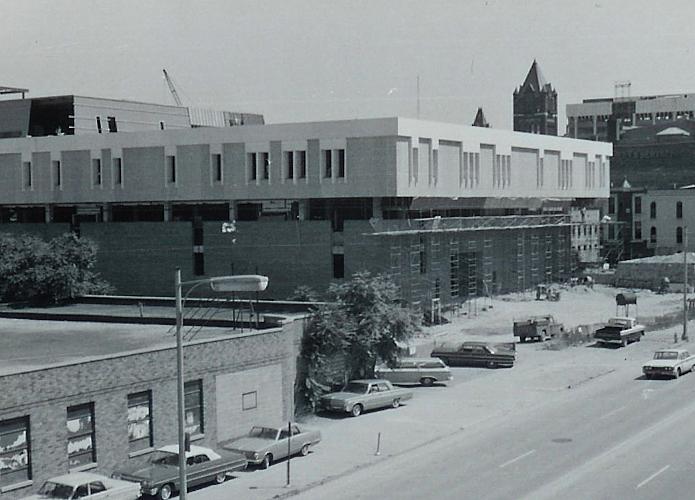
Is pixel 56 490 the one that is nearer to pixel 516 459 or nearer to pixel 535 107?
pixel 516 459

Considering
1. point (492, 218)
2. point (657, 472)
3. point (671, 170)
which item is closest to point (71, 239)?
point (492, 218)

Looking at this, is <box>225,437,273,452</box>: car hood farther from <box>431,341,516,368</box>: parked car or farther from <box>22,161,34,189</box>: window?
<box>22,161,34,189</box>: window

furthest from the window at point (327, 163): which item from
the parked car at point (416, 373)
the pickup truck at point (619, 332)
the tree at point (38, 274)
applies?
the parked car at point (416, 373)

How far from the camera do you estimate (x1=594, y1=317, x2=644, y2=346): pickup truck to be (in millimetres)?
62594

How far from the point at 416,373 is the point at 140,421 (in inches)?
761

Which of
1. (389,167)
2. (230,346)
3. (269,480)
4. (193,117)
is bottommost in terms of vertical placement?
(269,480)

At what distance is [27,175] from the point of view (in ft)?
278

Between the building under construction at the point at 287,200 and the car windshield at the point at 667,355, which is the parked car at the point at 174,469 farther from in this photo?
the building under construction at the point at 287,200

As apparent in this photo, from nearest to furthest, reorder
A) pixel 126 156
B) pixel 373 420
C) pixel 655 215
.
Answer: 1. pixel 373 420
2. pixel 126 156
3. pixel 655 215

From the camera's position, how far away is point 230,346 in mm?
36406

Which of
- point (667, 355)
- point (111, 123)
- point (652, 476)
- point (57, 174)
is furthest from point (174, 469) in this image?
point (111, 123)

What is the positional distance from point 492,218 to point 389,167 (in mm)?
18010

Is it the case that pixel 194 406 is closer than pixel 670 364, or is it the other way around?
pixel 194 406

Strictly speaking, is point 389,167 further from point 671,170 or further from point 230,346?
point 671,170
